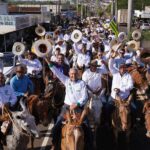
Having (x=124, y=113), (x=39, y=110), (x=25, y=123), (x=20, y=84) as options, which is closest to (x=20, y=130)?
(x=25, y=123)

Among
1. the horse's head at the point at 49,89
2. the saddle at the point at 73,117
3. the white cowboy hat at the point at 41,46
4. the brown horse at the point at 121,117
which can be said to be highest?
the white cowboy hat at the point at 41,46

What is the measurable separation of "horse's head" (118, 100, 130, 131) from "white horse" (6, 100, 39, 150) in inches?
81.4

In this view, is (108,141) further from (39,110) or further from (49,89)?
(39,110)

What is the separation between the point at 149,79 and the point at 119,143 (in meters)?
3.38

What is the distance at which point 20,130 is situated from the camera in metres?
7.76

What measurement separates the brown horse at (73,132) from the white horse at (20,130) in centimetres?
55

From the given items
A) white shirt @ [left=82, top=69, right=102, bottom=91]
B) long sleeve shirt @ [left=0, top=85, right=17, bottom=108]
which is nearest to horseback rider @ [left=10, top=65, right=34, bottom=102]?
long sleeve shirt @ [left=0, top=85, right=17, bottom=108]

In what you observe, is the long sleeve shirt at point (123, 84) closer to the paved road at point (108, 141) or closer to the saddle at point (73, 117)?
the paved road at point (108, 141)

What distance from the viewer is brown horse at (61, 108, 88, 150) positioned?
7.52 m

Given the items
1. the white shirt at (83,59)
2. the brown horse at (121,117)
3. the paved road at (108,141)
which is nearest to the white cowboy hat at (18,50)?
the white shirt at (83,59)

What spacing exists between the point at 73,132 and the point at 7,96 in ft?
6.89

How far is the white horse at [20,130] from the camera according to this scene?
7758mm

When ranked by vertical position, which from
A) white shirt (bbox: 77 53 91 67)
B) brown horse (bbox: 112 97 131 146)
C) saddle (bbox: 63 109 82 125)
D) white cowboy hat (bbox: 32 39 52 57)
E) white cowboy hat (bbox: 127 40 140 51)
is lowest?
brown horse (bbox: 112 97 131 146)

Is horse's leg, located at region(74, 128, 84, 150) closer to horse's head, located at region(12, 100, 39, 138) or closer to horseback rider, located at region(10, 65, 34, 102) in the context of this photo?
horse's head, located at region(12, 100, 39, 138)
